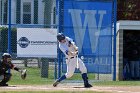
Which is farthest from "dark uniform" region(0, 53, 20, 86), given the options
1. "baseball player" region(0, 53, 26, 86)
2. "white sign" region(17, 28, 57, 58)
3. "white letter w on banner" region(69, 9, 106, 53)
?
"white letter w on banner" region(69, 9, 106, 53)

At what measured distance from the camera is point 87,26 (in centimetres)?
2336

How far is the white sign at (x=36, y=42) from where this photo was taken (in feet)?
75.2

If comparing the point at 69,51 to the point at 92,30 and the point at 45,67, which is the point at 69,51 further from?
the point at 45,67

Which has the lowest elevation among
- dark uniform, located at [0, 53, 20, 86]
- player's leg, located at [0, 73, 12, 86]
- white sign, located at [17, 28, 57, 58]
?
player's leg, located at [0, 73, 12, 86]

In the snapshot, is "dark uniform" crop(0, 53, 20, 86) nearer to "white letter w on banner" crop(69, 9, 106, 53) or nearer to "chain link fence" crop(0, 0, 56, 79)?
"chain link fence" crop(0, 0, 56, 79)

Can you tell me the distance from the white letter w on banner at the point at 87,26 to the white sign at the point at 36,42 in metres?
1.07

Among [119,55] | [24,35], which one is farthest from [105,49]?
[24,35]

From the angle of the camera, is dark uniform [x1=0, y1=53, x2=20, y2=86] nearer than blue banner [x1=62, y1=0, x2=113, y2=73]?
Yes

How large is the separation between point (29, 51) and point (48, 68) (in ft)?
4.23

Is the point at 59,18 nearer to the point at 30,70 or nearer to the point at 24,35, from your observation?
the point at 24,35

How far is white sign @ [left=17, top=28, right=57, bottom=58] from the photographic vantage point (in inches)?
902

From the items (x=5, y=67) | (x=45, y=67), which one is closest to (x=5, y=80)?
(x=5, y=67)

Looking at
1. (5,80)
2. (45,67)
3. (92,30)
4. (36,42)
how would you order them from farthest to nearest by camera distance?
(45,67) → (92,30) → (36,42) → (5,80)

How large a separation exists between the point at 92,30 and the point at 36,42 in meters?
2.53
